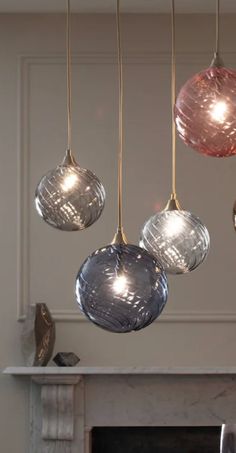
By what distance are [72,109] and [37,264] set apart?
0.88 m

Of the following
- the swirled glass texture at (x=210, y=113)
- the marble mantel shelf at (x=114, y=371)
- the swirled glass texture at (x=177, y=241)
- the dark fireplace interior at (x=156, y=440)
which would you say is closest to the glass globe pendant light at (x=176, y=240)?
the swirled glass texture at (x=177, y=241)

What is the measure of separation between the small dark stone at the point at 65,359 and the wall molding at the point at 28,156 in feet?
0.64

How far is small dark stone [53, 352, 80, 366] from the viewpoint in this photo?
17.0 ft

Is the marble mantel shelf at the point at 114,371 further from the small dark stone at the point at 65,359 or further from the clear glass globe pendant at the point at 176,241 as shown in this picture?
the clear glass globe pendant at the point at 176,241

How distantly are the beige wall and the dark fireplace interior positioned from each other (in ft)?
1.24

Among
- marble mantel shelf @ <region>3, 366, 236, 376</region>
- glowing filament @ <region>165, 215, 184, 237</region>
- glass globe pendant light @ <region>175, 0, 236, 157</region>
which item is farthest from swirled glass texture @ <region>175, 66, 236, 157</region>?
marble mantel shelf @ <region>3, 366, 236, 376</region>

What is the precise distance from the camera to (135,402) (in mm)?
5215

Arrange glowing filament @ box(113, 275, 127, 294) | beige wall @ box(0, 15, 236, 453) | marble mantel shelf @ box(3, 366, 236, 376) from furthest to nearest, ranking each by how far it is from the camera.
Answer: beige wall @ box(0, 15, 236, 453) → marble mantel shelf @ box(3, 366, 236, 376) → glowing filament @ box(113, 275, 127, 294)

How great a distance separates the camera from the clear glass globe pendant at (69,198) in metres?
2.80

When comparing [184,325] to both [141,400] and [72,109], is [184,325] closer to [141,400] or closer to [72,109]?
[141,400]

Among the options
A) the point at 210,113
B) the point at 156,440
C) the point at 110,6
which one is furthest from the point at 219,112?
the point at 156,440

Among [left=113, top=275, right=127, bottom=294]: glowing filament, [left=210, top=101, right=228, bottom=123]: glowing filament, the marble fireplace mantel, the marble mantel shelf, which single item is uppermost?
[left=210, top=101, right=228, bottom=123]: glowing filament

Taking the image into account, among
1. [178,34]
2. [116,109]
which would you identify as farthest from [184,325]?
[178,34]

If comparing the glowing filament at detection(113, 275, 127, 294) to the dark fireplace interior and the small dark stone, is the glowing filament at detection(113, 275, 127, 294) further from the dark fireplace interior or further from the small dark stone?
the dark fireplace interior
